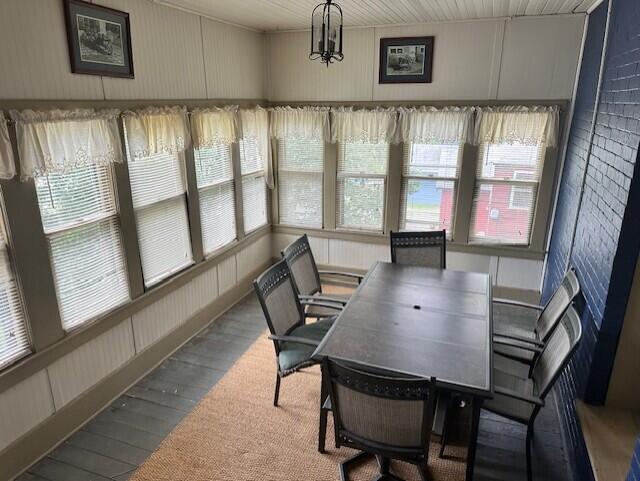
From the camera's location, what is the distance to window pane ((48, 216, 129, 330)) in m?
2.57

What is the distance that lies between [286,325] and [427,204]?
2289 mm

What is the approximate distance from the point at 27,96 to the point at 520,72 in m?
3.79

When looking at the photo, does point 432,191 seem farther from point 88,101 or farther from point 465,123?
point 88,101

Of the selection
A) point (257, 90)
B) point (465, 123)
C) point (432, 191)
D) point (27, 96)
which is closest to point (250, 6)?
point (257, 90)

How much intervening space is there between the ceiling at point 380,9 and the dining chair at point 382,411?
270cm

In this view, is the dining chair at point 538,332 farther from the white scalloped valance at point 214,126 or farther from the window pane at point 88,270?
the white scalloped valance at point 214,126

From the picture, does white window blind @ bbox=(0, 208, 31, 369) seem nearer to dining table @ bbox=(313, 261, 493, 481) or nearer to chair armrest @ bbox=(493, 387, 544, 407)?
dining table @ bbox=(313, 261, 493, 481)

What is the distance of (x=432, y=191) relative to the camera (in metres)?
4.43

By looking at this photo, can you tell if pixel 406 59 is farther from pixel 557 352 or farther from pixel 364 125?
pixel 557 352

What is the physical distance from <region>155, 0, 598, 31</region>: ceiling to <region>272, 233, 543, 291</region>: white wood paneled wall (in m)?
2.24

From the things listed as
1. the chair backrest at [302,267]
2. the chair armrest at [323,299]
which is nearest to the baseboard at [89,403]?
the chair backrest at [302,267]

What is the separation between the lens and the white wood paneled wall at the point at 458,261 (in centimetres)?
435

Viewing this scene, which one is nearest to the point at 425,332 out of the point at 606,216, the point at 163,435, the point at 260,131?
the point at 606,216

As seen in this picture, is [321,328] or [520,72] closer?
[321,328]
